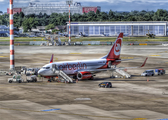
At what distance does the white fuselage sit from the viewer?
62188 mm

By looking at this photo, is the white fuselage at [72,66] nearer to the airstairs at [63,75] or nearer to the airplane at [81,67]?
the airplane at [81,67]

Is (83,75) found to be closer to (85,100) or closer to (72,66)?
(72,66)

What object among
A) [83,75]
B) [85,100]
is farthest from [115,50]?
[85,100]

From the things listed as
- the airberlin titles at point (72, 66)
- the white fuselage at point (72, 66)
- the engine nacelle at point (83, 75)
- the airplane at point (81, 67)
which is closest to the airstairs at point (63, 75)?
the airplane at point (81, 67)

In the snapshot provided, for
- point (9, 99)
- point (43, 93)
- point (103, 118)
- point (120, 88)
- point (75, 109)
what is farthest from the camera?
point (120, 88)

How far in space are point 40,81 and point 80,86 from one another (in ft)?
33.7

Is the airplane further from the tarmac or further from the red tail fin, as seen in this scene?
the tarmac

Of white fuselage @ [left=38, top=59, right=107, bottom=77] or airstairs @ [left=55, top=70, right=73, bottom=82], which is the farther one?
airstairs @ [left=55, top=70, right=73, bottom=82]

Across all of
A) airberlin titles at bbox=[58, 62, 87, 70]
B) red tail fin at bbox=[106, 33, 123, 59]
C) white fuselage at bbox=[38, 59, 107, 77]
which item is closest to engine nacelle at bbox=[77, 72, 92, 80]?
white fuselage at bbox=[38, 59, 107, 77]

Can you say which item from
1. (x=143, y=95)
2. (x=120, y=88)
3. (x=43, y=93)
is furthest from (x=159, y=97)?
(x=43, y=93)

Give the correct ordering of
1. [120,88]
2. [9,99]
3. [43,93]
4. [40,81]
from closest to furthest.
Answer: [9,99], [43,93], [120,88], [40,81]

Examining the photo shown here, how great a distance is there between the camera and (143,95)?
50.2 m

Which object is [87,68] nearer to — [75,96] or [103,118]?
[75,96]

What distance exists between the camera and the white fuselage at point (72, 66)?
6219 cm
